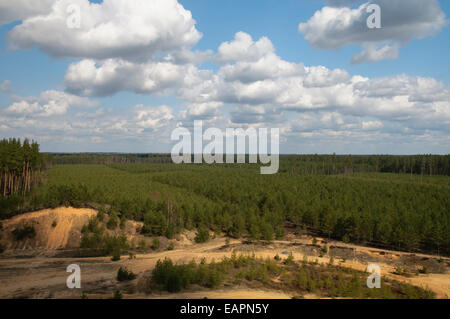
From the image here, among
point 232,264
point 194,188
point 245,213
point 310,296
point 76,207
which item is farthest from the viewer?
point 194,188

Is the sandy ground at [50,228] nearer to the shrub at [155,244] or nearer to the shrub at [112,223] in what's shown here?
the shrub at [112,223]

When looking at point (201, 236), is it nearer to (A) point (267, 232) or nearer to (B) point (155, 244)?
(B) point (155, 244)

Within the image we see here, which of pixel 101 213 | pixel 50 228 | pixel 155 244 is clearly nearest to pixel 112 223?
pixel 101 213

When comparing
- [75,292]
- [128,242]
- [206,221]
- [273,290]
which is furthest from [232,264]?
[206,221]

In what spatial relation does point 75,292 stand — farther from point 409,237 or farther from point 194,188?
point 194,188

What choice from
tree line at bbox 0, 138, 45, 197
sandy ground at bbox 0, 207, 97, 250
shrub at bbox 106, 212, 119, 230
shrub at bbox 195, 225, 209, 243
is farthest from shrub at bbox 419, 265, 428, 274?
tree line at bbox 0, 138, 45, 197
